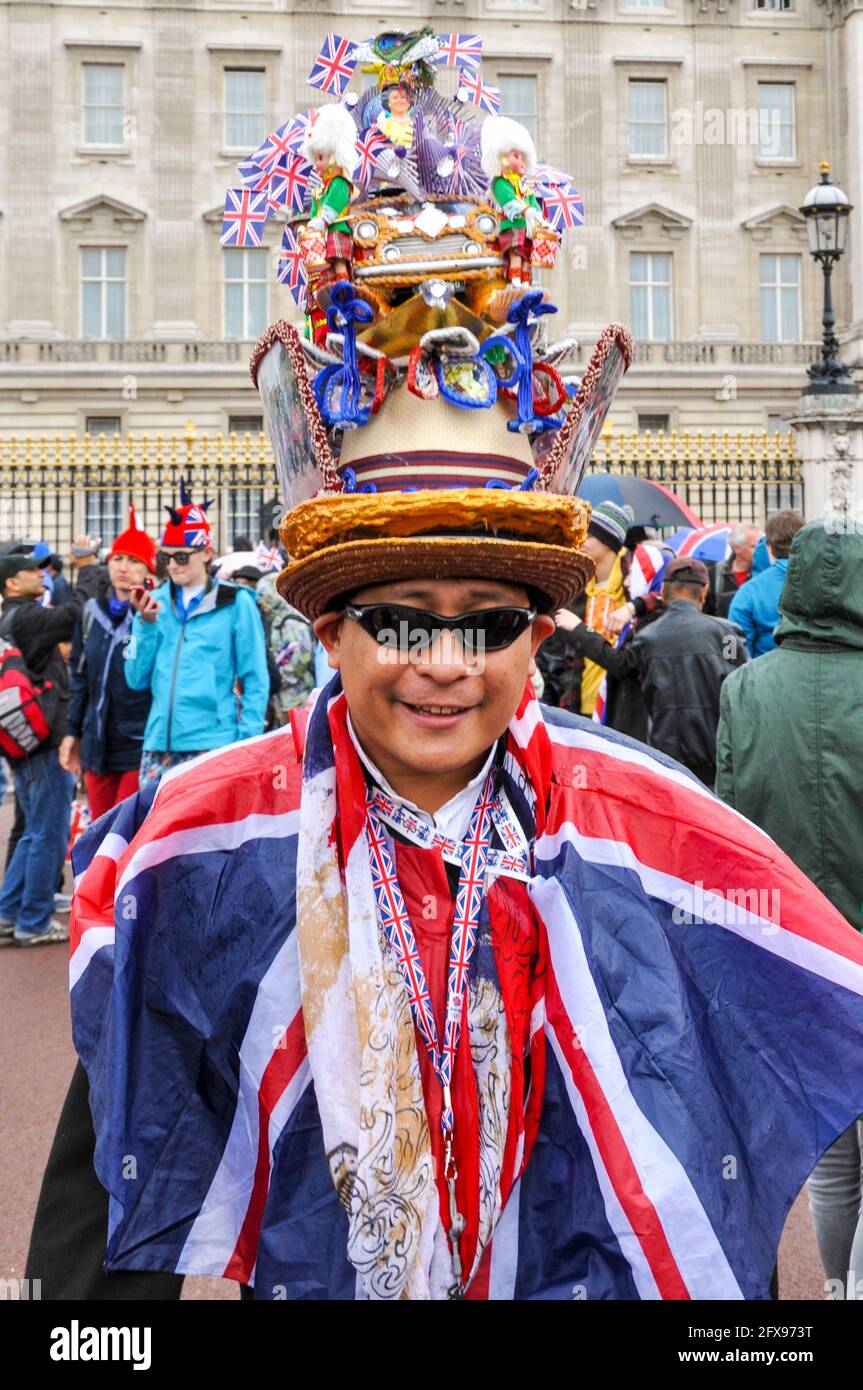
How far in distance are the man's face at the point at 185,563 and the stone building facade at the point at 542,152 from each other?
24.7m

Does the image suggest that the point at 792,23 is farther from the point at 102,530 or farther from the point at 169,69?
the point at 102,530

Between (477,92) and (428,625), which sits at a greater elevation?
(477,92)

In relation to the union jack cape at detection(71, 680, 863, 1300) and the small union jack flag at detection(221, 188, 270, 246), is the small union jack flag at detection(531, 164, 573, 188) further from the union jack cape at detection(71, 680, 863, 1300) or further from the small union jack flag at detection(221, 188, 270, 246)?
the union jack cape at detection(71, 680, 863, 1300)

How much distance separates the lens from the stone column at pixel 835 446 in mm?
17250

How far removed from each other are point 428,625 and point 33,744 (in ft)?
20.3

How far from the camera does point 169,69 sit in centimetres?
3125

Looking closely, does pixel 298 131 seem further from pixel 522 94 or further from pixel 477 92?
pixel 522 94

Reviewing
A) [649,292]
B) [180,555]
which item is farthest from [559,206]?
[649,292]

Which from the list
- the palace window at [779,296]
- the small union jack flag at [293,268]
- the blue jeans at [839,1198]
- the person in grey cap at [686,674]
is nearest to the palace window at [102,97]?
the palace window at [779,296]

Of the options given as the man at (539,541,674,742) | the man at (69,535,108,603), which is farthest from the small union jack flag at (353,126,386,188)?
the man at (69,535,108,603)

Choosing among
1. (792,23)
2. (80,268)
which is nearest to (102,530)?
(80,268)

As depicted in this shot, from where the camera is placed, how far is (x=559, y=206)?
2422 mm

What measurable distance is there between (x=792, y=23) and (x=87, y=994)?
36.1 m
